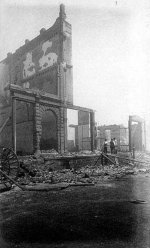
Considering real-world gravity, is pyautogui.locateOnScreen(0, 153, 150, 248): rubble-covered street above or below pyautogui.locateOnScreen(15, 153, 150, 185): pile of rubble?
above

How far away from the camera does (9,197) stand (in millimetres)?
6594

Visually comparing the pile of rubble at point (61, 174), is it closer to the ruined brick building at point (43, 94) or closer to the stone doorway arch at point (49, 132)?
the ruined brick building at point (43, 94)

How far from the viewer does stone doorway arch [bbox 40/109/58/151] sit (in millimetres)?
20172

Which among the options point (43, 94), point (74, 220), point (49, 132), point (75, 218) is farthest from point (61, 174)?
point (49, 132)

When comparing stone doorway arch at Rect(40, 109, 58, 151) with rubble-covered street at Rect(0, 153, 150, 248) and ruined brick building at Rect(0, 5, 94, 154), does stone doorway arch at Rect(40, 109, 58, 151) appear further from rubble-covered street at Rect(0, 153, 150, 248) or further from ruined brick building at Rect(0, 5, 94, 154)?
rubble-covered street at Rect(0, 153, 150, 248)

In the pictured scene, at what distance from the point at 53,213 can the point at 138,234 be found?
1968 mm

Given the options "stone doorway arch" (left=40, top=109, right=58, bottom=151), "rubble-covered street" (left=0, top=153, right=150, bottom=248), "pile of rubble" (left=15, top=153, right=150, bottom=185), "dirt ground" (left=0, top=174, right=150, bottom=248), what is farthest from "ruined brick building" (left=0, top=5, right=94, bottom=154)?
"dirt ground" (left=0, top=174, right=150, bottom=248)

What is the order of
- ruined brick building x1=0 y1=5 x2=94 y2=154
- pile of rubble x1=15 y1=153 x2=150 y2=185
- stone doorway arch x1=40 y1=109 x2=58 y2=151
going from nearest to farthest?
pile of rubble x1=15 y1=153 x2=150 y2=185
ruined brick building x1=0 y1=5 x2=94 y2=154
stone doorway arch x1=40 y1=109 x2=58 y2=151

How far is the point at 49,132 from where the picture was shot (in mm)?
20859

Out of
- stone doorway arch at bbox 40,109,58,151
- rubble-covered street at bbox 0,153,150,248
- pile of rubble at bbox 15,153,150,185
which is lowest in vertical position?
pile of rubble at bbox 15,153,150,185

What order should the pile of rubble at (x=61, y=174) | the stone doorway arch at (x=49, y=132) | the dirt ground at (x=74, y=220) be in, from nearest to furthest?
the dirt ground at (x=74, y=220) < the pile of rubble at (x=61, y=174) < the stone doorway arch at (x=49, y=132)

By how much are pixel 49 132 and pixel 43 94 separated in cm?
407

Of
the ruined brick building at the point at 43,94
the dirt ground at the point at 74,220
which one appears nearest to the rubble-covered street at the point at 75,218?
the dirt ground at the point at 74,220

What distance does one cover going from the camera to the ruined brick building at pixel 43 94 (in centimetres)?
1791
